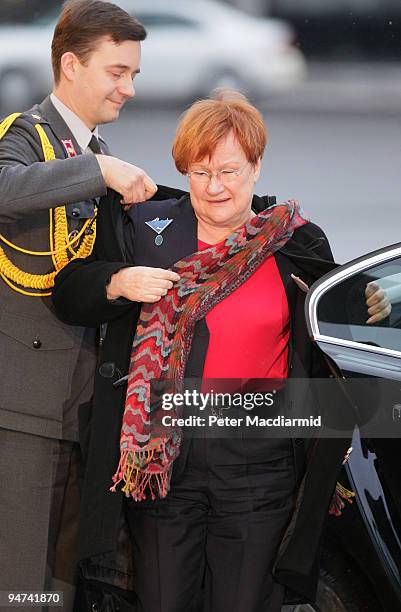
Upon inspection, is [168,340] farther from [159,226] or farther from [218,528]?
[218,528]

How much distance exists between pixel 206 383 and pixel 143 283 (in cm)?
27

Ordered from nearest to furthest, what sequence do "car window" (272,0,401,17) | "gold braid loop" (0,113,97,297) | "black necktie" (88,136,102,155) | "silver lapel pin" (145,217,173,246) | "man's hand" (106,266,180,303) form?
"man's hand" (106,266,180,303)
"silver lapel pin" (145,217,173,246)
"gold braid loop" (0,113,97,297)
"black necktie" (88,136,102,155)
"car window" (272,0,401,17)

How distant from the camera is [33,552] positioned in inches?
109

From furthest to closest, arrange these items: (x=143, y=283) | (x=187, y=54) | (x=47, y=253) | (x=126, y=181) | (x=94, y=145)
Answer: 1. (x=187, y=54)
2. (x=94, y=145)
3. (x=47, y=253)
4. (x=126, y=181)
5. (x=143, y=283)

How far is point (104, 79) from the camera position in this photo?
2.77 metres

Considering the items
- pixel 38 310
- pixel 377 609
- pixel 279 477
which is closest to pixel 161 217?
pixel 38 310

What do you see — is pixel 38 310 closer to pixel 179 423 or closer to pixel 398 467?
pixel 179 423

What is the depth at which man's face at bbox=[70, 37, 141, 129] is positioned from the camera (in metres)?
2.75

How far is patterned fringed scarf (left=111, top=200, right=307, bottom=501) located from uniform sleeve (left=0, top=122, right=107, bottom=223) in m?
0.28

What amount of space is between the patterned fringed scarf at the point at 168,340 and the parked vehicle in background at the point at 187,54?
12.1ft

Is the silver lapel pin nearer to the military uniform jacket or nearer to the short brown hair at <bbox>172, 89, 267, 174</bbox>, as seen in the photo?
the short brown hair at <bbox>172, 89, 267, 174</bbox>

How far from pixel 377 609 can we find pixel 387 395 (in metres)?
0.54

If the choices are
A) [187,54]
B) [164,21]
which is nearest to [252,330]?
[164,21]

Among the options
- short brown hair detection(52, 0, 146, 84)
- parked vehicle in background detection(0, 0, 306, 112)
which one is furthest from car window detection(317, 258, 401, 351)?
parked vehicle in background detection(0, 0, 306, 112)
